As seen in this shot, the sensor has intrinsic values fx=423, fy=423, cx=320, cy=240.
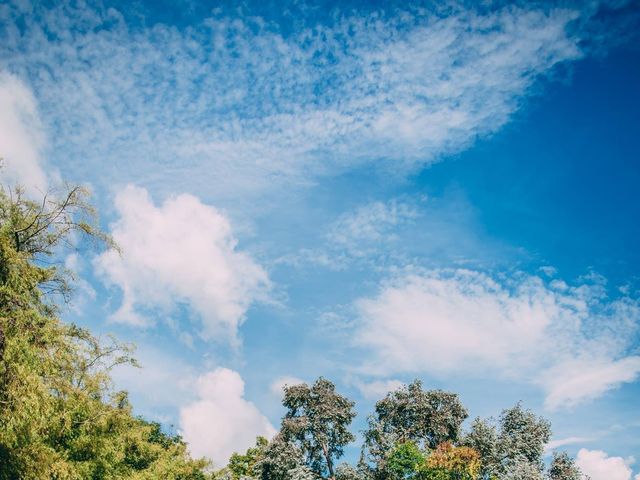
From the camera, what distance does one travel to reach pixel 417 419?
1692 inches

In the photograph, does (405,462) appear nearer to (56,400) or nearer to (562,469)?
(562,469)

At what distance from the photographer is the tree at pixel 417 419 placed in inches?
1654

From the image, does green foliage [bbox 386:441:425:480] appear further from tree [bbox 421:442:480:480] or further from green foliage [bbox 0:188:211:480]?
green foliage [bbox 0:188:211:480]

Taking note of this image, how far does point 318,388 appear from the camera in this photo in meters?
44.0

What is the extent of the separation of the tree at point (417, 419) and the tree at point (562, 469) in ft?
31.7

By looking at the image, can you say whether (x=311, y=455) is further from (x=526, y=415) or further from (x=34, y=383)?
(x=34, y=383)

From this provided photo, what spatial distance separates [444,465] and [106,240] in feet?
89.4

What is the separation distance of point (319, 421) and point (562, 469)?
24427 millimetres

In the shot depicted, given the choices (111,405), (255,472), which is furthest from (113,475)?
(255,472)

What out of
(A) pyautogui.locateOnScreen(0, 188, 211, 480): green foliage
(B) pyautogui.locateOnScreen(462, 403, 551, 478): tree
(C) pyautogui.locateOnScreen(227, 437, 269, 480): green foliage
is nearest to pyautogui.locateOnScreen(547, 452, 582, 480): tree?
(B) pyautogui.locateOnScreen(462, 403, 551, 478): tree

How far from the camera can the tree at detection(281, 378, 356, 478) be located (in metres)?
41.9

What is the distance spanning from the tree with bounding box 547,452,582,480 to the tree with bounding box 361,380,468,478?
967 centimetres

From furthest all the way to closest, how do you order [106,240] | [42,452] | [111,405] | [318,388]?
[318,388]
[111,405]
[106,240]
[42,452]

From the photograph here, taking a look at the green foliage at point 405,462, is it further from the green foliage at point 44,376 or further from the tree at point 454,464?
the green foliage at point 44,376
